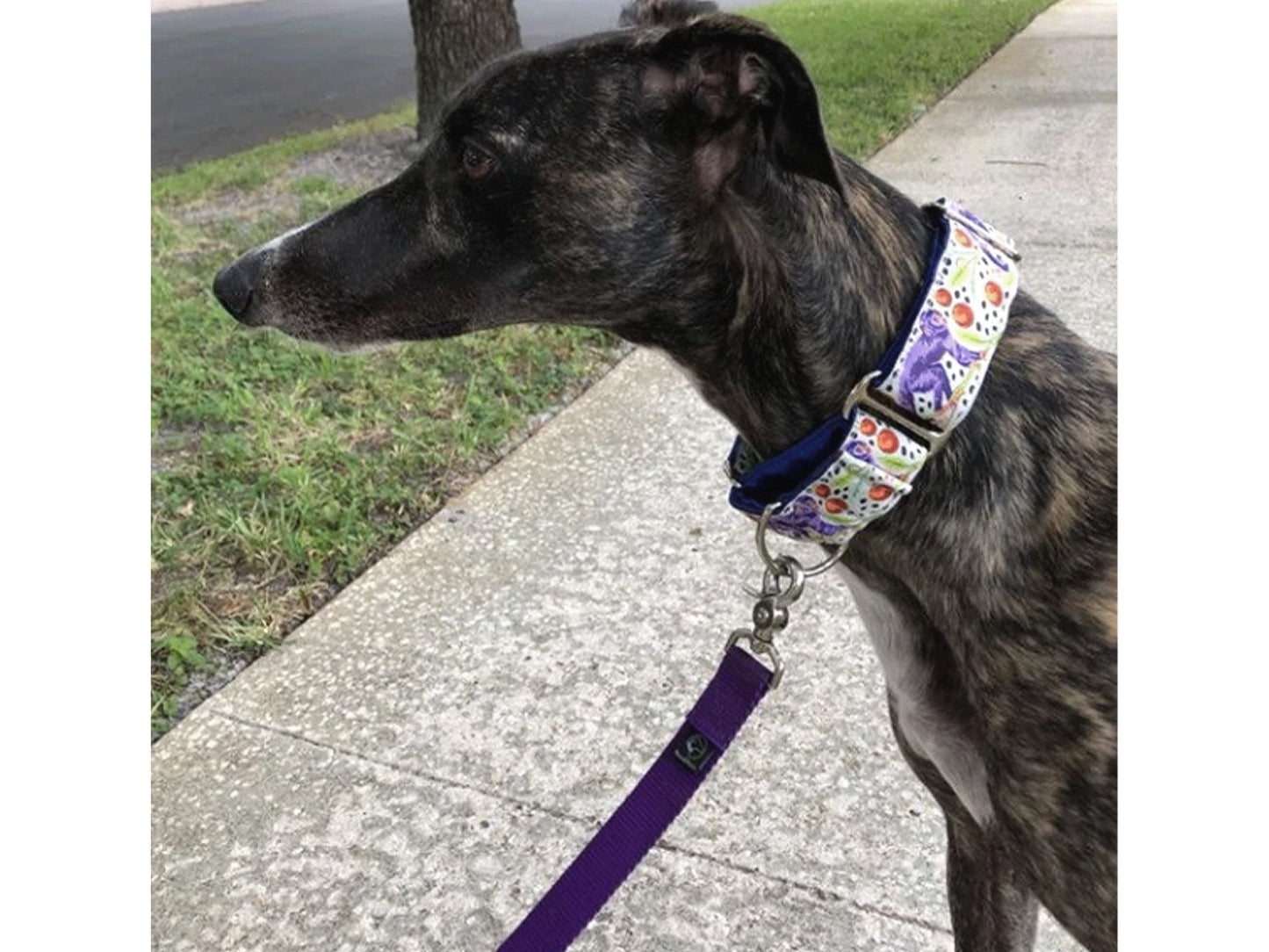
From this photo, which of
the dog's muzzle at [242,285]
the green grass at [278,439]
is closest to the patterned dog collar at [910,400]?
the dog's muzzle at [242,285]

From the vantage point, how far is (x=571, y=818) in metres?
2.97

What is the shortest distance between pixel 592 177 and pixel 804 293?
392 mm

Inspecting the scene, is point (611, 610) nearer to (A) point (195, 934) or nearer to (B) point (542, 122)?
(A) point (195, 934)

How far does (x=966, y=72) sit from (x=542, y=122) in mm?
10148

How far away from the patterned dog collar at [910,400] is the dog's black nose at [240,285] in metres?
1.03

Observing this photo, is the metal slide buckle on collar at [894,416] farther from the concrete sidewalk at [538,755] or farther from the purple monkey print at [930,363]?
the concrete sidewalk at [538,755]

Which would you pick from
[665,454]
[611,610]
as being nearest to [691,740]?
[611,610]

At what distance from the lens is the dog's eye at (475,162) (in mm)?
1987

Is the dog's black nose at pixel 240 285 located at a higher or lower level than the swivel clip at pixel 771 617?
higher

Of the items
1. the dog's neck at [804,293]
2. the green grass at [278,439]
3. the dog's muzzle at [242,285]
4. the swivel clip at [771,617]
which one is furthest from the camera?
the green grass at [278,439]

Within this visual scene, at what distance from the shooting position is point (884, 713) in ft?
10.8

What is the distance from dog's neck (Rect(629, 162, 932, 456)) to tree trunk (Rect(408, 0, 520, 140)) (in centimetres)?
603

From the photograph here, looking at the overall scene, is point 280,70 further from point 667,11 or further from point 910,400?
point 910,400

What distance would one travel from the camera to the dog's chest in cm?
201
